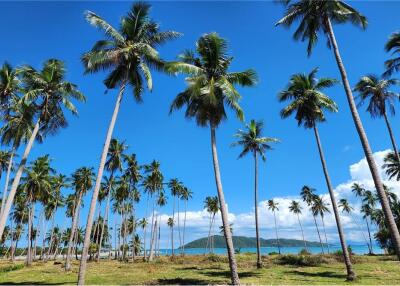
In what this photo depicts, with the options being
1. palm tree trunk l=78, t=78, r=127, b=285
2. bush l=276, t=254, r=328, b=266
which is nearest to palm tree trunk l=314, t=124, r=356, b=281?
bush l=276, t=254, r=328, b=266

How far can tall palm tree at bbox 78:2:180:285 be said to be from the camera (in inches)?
689

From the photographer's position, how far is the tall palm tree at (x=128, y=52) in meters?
17.5

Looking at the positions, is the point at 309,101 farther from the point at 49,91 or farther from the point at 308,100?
the point at 49,91

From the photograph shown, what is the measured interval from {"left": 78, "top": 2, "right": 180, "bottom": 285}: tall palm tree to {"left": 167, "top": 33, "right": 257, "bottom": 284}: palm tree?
5.62ft

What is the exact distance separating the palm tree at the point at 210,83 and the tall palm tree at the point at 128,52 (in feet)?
5.62

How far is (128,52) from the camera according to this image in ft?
59.0

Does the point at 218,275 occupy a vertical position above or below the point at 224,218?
below

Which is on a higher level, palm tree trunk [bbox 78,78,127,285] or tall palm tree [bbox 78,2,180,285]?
tall palm tree [bbox 78,2,180,285]

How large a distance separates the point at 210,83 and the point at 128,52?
5.37 m

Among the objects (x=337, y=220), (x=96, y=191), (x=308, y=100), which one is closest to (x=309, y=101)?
(x=308, y=100)

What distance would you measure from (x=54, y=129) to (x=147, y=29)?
11107mm

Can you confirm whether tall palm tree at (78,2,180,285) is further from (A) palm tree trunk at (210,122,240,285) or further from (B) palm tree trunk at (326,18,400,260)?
(B) palm tree trunk at (326,18,400,260)

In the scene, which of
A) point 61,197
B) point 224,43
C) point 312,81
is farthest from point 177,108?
point 61,197

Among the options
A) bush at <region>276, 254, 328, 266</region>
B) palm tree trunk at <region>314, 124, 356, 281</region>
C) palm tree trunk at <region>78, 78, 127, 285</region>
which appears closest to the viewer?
palm tree trunk at <region>78, 78, 127, 285</region>
